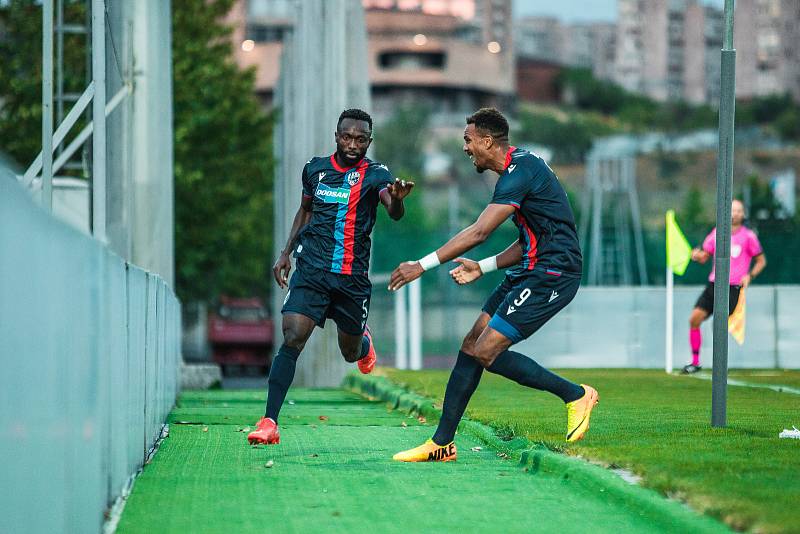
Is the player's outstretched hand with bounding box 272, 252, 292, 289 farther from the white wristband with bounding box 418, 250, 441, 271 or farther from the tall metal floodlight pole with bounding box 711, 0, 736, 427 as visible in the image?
the tall metal floodlight pole with bounding box 711, 0, 736, 427

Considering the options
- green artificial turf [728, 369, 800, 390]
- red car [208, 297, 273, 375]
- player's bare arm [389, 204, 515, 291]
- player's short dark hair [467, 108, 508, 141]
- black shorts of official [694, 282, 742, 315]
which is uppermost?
player's short dark hair [467, 108, 508, 141]

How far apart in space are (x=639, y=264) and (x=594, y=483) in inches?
972

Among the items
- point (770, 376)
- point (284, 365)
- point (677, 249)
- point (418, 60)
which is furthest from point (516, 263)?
point (418, 60)

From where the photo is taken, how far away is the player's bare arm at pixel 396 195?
8.60m

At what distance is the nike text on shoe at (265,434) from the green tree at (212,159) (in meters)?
30.5

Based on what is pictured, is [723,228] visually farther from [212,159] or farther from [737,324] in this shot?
[212,159]

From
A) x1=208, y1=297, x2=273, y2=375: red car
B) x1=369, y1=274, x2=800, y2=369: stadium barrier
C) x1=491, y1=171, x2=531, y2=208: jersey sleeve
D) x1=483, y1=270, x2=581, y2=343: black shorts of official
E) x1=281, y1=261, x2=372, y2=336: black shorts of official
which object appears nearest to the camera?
x1=491, y1=171, x2=531, y2=208: jersey sleeve

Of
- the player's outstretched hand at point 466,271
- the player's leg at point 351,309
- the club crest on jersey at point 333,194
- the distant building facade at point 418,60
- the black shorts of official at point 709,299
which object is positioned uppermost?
the distant building facade at point 418,60

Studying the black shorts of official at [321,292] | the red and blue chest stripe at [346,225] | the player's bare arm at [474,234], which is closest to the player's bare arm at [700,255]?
the black shorts of official at [321,292]

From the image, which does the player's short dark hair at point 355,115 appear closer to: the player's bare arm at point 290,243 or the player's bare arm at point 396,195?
the player's bare arm at point 396,195

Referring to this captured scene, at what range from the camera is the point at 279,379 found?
9492 mm

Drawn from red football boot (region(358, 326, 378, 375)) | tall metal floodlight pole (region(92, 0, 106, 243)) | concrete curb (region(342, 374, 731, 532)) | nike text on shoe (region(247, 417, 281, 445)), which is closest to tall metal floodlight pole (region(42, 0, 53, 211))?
tall metal floodlight pole (region(92, 0, 106, 243))

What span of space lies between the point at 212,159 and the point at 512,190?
113 ft

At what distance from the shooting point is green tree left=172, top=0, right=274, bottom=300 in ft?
134
